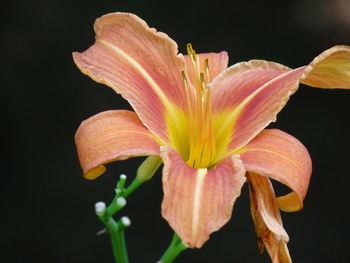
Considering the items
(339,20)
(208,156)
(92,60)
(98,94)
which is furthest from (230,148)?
(339,20)

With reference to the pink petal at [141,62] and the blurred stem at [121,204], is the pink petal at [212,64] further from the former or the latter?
the blurred stem at [121,204]

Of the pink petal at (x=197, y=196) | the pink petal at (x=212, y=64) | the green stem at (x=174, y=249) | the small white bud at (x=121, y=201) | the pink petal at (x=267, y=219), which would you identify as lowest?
the green stem at (x=174, y=249)

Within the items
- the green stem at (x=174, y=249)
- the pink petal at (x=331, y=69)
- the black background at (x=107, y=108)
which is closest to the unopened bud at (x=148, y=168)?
the green stem at (x=174, y=249)

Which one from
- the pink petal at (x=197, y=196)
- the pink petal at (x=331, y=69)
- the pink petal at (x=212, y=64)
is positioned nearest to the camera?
the pink petal at (x=197, y=196)

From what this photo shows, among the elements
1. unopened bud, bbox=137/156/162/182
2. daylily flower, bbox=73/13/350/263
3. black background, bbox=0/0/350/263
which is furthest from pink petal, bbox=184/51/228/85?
black background, bbox=0/0/350/263

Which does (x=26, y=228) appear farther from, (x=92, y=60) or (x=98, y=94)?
(x=92, y=60)

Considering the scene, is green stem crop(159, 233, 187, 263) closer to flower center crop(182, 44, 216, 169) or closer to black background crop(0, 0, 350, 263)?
flower center crop(182, 44, 216, 169)

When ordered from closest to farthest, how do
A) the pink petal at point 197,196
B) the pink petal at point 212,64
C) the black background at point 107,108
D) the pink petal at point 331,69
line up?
1. the pink petal at point 197,196
2. the pink petal at point 331,69
3. the pink petal at point 212,64
4. the black background at point 107,108

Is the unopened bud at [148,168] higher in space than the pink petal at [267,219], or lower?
higher
